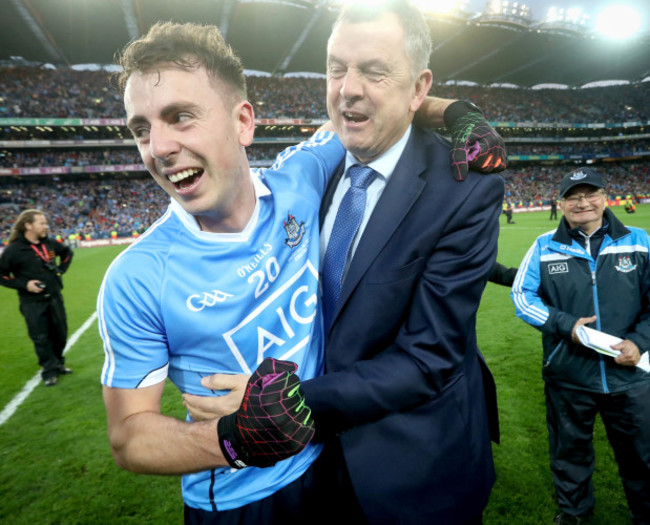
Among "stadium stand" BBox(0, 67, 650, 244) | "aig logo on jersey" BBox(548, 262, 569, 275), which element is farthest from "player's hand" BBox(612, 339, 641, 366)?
"stadium stand" BBox(0, 67, 650, 244)

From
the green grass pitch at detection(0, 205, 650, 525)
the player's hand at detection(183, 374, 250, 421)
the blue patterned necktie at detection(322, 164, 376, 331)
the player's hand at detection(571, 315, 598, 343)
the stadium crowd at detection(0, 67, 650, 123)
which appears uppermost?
the stadium crowd at detection(0, 67, 650, 123)

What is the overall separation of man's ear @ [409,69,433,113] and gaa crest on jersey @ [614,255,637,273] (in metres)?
2.18

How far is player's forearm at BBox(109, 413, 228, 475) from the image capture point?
138 cm

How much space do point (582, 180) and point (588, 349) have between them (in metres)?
1.36

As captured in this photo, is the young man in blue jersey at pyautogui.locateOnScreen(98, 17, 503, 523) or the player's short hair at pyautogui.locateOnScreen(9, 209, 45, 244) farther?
the player's short hair at pyautogui.locateOnScreen(9, 209, 45, 244)

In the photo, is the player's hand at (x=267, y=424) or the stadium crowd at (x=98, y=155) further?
the stadium crowd at (x=98, y=155)

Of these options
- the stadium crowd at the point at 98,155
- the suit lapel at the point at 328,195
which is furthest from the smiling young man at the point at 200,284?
the stadium crowd at the point at 98,155

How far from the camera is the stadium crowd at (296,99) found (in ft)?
124

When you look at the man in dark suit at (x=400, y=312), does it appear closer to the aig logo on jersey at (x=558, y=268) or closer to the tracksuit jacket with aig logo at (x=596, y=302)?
the tracksuit jacket with aig logo at (x=596, y=302)

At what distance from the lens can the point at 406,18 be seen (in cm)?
172

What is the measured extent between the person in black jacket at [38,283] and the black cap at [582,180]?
7.15m

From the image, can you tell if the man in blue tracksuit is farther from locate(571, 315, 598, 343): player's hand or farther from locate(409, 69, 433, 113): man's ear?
locate(409, 69, 433, 113): man's ear

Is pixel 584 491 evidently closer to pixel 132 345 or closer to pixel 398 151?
pixel 398 151

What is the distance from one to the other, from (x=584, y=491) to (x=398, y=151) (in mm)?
3183
